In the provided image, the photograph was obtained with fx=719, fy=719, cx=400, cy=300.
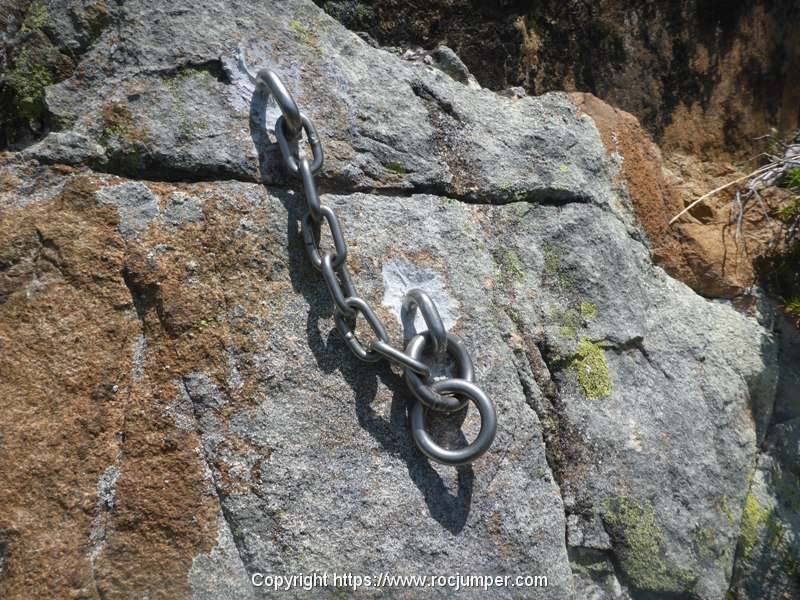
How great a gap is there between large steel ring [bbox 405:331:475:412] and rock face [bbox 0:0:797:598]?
70 millimetres

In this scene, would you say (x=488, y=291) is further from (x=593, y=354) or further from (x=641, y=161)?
(x=641, y=161)

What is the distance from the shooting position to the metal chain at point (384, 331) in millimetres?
1607

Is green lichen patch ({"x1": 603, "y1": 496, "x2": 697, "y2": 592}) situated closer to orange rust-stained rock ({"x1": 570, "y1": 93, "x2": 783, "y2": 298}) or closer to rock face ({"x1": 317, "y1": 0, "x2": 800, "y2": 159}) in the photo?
orange rust-stained rock ({"x1": 570, "y1": 93, "x2": 783, "y2": 298})

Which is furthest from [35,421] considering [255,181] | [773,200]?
[773,200]

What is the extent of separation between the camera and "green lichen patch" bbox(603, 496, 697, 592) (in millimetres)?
1785

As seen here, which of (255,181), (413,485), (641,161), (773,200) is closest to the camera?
(413,485)

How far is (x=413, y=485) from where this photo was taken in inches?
63.8

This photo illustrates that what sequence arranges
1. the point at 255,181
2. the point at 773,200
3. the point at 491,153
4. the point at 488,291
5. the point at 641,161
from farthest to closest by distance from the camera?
the point at 773,200
the point at 641,161
the point at 491,153
the point at 488,291
the point at 255,181

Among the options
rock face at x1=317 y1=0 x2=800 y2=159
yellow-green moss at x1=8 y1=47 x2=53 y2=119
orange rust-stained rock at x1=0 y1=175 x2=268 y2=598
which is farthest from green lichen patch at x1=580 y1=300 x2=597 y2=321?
yellow-green moss at x1=8 y1=47 x2=53 y2=119

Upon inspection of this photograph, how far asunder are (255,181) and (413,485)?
2.67 feet

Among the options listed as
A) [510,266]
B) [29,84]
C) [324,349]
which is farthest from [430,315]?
[29,84]

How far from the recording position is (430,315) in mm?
1665

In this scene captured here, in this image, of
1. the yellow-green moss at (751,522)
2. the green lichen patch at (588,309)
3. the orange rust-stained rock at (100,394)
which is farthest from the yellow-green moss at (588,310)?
the orange rust-stained rock at (100,394)

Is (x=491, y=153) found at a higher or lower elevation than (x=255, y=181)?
higher
